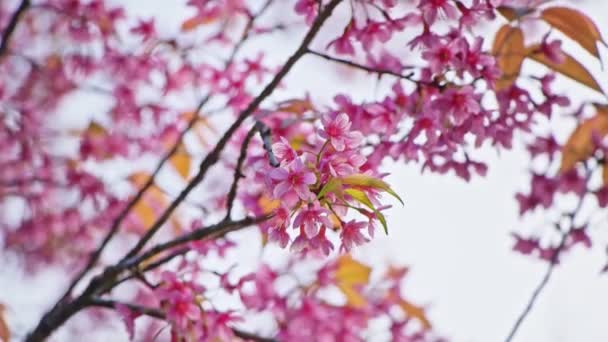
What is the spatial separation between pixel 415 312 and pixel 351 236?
3.57 ft

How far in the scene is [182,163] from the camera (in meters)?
1.94

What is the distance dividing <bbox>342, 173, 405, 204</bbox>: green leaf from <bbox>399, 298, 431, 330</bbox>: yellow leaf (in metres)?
1.12

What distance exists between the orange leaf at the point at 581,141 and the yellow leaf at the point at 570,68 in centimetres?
31

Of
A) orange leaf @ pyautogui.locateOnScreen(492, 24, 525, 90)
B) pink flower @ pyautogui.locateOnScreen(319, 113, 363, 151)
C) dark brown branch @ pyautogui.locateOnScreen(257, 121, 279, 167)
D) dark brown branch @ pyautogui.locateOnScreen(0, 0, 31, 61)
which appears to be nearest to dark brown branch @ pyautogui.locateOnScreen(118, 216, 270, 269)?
dark brown branch @ pyautogui.locateOnScreen(257, 121, 279, 167)

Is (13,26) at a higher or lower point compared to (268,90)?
higher

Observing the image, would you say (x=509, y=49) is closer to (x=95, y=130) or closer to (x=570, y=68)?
(x=570, y=68)

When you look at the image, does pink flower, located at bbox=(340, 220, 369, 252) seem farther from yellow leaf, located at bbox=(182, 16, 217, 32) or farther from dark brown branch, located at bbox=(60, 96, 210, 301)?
yellow leaf, located at bbox=(182, 16, 217, 32)

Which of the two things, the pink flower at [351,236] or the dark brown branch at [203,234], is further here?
the dark brown branch at [203,234]

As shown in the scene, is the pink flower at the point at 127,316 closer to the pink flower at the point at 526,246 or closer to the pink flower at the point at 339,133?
the pink flower at the point at 339,133

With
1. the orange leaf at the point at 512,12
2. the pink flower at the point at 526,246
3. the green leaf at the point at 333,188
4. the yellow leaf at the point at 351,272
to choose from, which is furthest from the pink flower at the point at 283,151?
the pink flower at the point at 526,246

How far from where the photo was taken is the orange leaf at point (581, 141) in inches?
62.5

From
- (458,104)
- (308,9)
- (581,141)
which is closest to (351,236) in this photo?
(458,104)

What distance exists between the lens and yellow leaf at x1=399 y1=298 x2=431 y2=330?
1.87 meters

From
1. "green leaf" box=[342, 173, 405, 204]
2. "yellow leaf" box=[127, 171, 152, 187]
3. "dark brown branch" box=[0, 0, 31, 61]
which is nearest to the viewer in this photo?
"green leaf" box=[342, 173, 405, 204]
